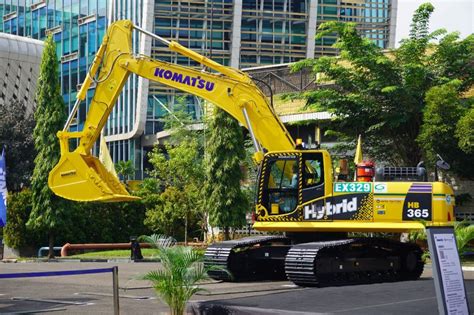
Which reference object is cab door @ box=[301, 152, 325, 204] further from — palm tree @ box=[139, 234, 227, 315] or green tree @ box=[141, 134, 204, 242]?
green tree @ box=[141, 134, 204, 242]

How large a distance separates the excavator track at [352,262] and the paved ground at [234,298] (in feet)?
2.34

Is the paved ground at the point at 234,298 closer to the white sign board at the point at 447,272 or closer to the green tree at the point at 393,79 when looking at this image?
the white sign board at the point at 447,272

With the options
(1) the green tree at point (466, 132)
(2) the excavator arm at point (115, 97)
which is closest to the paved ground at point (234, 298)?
(2) the excavator arm at point (115, 97)

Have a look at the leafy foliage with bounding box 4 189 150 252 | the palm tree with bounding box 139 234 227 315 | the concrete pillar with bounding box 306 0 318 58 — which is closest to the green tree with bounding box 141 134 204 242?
the leafy foliage with bounding box 4 189 150 252

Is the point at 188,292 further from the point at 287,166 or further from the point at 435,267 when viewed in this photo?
the point at 287,166

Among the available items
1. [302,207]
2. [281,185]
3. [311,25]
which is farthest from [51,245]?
[311,25]

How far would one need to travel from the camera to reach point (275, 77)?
50906 mm

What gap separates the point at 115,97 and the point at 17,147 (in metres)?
39.0

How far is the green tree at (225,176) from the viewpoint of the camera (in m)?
39.9

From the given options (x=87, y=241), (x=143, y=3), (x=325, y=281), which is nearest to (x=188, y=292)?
(x=325, y=281)

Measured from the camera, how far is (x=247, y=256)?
74.0ft

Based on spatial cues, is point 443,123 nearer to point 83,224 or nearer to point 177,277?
point 83,224

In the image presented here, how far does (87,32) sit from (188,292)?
6719 cm

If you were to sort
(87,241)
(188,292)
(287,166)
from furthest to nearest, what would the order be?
(87,241) < (287,166) < (188,292)
